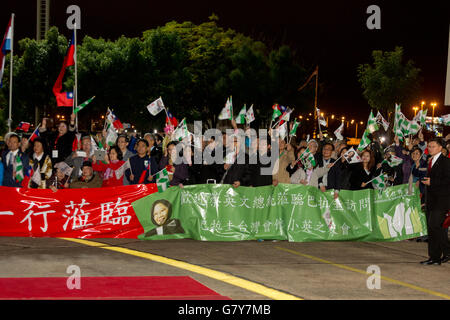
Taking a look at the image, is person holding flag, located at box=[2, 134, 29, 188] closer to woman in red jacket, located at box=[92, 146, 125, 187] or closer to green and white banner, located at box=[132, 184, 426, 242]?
woman in red jacket, located at box=[92, 146, 125, 187]

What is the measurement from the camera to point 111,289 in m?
6.36

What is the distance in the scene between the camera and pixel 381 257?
8.84 metres

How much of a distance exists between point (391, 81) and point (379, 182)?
2127 inches

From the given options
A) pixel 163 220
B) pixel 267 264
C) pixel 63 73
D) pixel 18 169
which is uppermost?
pixel 63 73

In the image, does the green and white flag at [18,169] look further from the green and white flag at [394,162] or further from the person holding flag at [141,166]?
the green and white flag at [394,162]

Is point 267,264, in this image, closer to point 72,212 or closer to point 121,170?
point 72,212

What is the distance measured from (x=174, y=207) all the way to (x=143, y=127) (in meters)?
36.7

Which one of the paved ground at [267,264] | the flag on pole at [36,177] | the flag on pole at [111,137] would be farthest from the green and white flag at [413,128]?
the flag on pole at [36,177]

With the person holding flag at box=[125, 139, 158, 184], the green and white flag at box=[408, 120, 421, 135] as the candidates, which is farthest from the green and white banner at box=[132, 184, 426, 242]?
the green and white flag at box=[408, 120, 421, 135]

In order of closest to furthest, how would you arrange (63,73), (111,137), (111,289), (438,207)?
(111,289), (438,207), (111,137), (63,73)

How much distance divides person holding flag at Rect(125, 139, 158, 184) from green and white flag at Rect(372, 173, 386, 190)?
3838mm

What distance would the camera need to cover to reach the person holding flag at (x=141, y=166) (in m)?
A: 10.7

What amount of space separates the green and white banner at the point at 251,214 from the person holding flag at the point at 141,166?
0.69 m

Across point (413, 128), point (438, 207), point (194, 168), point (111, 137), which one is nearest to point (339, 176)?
point (438, 207)
